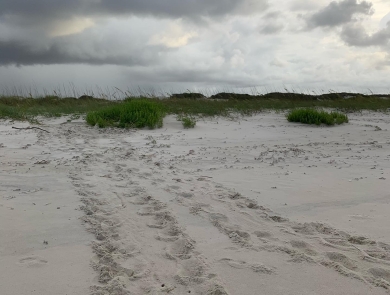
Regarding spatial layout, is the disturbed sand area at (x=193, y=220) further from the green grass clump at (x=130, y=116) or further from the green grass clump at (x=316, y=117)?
the green grass clump at (x=316, y=117)

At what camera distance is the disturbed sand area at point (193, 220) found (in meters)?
2.31

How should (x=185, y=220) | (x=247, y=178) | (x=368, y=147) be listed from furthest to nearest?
(x=368, y=147), (x=247, y=178), (x=185, y=220)

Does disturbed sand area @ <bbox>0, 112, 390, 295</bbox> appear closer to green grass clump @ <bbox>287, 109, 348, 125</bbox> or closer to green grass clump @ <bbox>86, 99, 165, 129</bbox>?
green grass clump @ <bbox>86, 99, 165, 129</bbox>

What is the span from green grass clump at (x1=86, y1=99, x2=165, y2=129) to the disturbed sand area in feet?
7.28

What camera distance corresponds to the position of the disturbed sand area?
2309 mm

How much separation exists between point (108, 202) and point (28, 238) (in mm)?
965

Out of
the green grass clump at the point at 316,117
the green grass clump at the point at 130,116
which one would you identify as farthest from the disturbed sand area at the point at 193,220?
the green grass clump at the point at 316,117

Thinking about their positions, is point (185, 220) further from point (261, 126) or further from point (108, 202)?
point (261, 126)

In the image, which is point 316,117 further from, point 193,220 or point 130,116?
point 193,220

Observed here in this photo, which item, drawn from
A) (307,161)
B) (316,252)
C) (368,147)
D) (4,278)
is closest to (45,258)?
(4,278)

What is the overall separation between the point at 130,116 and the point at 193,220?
5.97 meters

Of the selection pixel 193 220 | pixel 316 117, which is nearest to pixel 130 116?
pixel 316 117

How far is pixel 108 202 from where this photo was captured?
3.74 metres

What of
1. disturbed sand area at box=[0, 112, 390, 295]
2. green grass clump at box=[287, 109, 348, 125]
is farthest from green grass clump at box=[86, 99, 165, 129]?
green grass clump at box=[287, 109, 348, 125]
